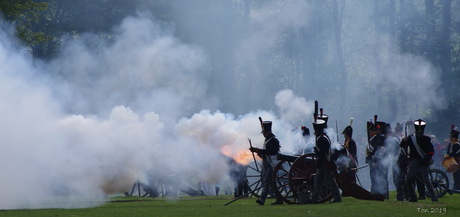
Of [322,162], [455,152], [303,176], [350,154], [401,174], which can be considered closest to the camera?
[322,162]

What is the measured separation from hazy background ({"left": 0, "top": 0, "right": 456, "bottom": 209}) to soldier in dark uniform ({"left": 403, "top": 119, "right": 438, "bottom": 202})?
235 inches

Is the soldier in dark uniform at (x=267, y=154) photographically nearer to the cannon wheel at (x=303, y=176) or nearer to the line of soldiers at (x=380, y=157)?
the line of soldiers at (x=380, y=157)

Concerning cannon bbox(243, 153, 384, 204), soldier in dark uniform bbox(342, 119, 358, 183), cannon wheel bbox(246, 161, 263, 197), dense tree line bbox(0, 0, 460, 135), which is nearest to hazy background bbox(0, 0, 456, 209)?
dense tree line bbox(0, 0, 460, 135)

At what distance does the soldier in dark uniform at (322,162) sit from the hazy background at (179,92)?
207 inches

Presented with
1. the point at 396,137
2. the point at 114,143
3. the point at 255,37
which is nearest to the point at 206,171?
the point at 114,143

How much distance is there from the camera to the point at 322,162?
1800 centimetres

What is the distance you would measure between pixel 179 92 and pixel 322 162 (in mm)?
23695

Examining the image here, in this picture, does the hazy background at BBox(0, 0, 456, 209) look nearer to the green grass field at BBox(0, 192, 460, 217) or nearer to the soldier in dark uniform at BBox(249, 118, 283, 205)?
the green grass field at BBox(0, 192, 460, 217)

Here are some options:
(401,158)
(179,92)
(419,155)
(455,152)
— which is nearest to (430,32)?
(179,92)

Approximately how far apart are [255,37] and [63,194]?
35.6m

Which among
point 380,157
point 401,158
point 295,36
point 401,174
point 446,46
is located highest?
point 295,36

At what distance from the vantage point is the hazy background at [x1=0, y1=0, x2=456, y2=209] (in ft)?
65.5

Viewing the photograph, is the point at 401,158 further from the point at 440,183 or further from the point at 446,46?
the point at 446,46

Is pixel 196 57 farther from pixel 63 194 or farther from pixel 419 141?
pixel 419 141
